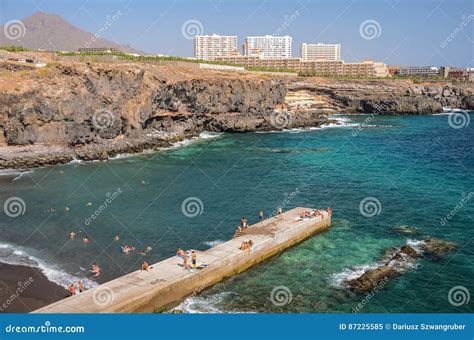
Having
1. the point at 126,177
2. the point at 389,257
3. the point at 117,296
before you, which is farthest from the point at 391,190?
the point at 117,296

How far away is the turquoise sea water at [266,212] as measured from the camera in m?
28.6

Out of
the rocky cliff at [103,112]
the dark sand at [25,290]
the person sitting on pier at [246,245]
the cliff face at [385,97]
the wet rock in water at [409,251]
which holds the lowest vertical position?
the dark sand at [25,290]

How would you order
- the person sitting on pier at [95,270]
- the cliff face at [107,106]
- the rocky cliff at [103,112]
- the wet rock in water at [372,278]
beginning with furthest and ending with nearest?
the cliff face at [107,106]
the rocky cliff at [103,112]
the person sitting on pier at [95,270]
the wet rock in water at [372,278]

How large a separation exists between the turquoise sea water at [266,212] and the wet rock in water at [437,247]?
684mm

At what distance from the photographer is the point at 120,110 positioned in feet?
255

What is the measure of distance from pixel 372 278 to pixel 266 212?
Result: 15652 millimetres

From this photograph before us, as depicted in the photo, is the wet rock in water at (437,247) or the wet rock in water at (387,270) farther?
the wet rock in water at (437,247)

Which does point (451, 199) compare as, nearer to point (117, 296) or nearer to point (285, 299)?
point (285, 299)

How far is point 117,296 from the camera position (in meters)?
24.7

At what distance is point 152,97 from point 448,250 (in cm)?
6114

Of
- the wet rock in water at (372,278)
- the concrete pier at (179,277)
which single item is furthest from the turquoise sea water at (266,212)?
the concrete pier at (179,277)

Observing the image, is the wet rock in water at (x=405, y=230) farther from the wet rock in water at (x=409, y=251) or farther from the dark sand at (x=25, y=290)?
the dark sand at (x=25, y=290)

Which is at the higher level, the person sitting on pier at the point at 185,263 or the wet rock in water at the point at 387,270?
the person sitting on pier at the point at 185,263

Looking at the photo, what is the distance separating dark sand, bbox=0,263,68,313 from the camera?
26.6 meters
